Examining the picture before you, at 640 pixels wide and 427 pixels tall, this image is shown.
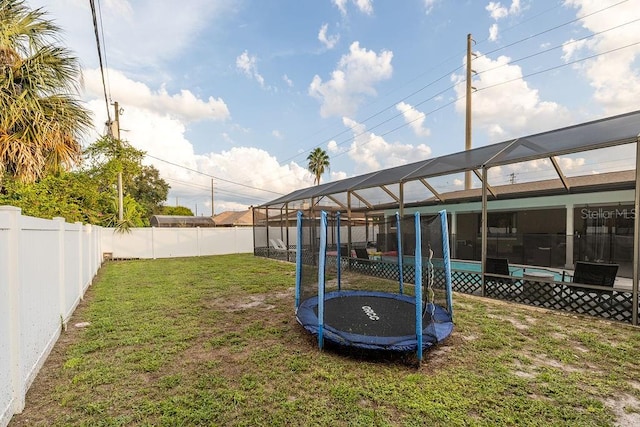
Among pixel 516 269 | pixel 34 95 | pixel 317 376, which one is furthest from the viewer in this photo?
pixel 516 269

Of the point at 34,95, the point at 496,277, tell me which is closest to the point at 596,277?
the point at 496,277

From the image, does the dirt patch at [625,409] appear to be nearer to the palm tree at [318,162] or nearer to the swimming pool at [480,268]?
the swimming pool at [480,268]

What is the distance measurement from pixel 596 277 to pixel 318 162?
25.0 meters

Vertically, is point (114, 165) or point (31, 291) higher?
point (114, 165)

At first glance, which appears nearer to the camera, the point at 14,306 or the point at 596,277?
the point at 14,306

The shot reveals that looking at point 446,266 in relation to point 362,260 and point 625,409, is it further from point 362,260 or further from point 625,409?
point 362,260

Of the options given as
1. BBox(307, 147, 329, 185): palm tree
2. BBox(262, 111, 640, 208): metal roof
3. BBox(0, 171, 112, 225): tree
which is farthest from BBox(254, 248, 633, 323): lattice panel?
Result: BBox(307, 147, 329, 185): palm tree

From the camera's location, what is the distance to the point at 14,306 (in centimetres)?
217

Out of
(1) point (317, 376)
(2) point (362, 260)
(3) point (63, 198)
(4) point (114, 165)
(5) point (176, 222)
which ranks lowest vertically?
(1) point (317, 376)

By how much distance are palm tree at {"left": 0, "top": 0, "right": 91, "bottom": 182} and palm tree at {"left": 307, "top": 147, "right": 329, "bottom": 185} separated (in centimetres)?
2330

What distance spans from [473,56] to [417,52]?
4565 millimetres

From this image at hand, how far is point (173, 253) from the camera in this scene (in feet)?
46.4

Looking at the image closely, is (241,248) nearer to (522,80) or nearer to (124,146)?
(124,146)

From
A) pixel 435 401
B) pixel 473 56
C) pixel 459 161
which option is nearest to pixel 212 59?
pixel 459 161
